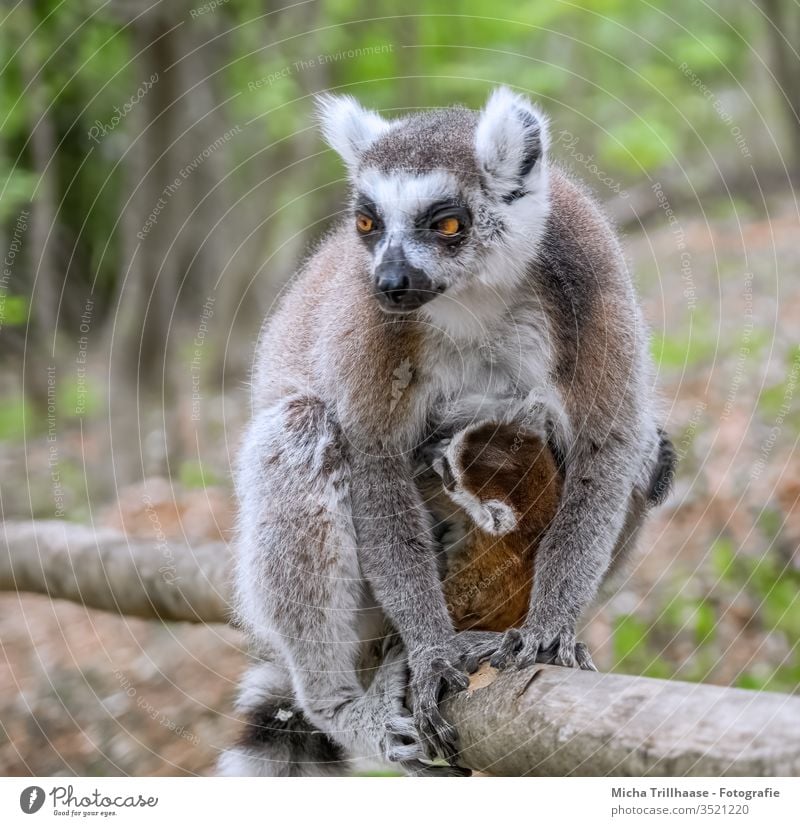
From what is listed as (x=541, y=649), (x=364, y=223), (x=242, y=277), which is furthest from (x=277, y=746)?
(x=242, y=277)

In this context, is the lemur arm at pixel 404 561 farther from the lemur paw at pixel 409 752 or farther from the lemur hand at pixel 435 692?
the lemur paw at pixel 409 752

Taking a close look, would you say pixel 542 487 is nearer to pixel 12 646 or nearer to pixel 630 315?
pixel 630 315

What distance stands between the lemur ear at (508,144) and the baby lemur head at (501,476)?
1083 mm

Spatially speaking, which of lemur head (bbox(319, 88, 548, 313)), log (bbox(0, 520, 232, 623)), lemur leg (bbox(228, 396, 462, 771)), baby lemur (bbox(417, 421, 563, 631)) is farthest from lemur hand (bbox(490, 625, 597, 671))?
log (bbox(0, 520, 232, 623))

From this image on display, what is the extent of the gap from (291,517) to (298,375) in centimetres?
98

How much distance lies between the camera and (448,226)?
4.19 meters

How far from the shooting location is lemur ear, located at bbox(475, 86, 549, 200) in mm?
4250

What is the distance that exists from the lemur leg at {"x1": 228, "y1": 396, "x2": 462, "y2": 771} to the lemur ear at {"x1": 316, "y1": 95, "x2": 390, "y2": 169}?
129 cm

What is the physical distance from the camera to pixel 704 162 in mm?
16406

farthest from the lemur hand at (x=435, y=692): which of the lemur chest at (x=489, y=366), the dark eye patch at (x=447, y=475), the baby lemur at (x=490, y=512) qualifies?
the lemur chest at (x=489, y=366)

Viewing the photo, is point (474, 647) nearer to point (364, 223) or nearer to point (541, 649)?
point (541, 649)

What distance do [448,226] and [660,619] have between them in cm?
369

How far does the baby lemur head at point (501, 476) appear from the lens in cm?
415

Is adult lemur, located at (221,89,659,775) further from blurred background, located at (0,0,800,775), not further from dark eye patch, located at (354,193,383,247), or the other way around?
blurred background, located at (0,0,800,775)
